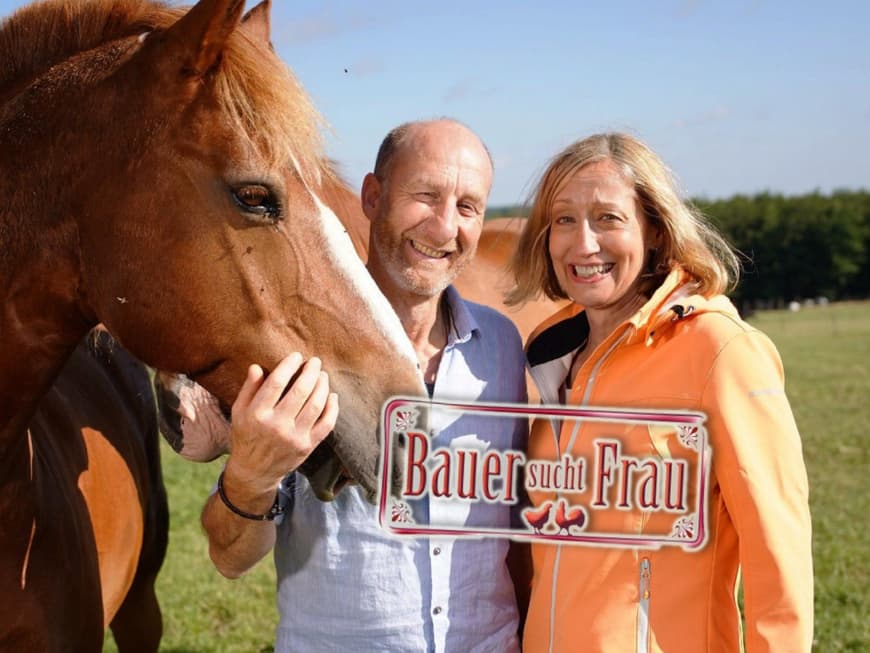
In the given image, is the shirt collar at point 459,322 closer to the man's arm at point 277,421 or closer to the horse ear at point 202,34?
the man's arm at point 277,421

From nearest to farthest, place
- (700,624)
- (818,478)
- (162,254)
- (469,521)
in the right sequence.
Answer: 1. (162,254)
2. (700,624)
3. (469,521)
4. (818,478)

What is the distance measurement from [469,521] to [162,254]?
1064 mm

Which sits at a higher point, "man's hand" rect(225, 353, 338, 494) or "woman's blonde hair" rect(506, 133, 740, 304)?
"woman's blonde hair" rect(506, 133, 740, 304)

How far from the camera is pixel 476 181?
246 centimetres

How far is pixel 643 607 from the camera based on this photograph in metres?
1.97

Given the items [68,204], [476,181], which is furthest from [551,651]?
[68,204]

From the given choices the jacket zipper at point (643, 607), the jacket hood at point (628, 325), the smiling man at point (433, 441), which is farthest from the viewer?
the jacket hood at point (628, 325)

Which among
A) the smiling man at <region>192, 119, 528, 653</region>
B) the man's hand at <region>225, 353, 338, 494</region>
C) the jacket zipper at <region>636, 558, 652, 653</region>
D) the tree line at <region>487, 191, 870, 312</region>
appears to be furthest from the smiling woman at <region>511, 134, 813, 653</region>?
the tree line at <region>487, 191, 870, 312</region>

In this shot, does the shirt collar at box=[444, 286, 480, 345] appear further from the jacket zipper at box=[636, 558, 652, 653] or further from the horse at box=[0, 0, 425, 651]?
the jacket zipper at box=[636, 558, 652, 653]

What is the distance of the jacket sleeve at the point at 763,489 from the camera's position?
1.82 meters

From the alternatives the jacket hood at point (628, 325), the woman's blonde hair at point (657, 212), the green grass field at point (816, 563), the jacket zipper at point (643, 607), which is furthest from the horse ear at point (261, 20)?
the green grass field at point (816, 563)

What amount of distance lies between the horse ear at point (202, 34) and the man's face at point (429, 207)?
751 millimetres

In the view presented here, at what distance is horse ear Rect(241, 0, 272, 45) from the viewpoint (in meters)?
2.21

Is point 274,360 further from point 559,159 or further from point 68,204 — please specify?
point 559,159
